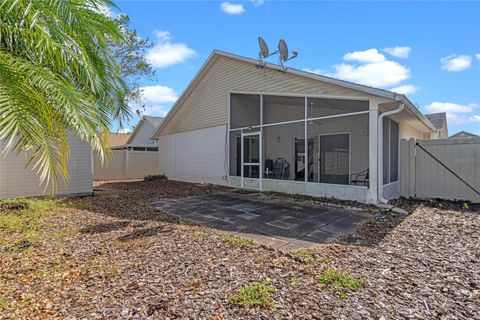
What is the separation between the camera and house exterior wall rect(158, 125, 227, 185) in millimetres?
12319

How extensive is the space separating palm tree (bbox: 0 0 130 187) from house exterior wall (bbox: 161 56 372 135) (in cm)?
601

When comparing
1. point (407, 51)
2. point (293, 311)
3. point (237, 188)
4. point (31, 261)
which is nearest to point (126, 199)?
point (237, 188)

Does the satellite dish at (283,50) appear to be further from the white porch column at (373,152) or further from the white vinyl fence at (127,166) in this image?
the white vinyl fence at (127,166)

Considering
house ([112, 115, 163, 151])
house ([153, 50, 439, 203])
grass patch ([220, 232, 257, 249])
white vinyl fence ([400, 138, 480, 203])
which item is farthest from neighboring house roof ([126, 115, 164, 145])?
grass patch ([220, 232, 257, 249])

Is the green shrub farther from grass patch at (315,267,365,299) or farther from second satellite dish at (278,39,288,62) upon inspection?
grass patch at (315,267,365,299)

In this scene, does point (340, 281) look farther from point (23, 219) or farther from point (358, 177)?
point (358, 177)

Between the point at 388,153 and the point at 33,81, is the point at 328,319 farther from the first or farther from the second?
the point at 388,153

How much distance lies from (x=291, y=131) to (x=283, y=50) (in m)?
3.02

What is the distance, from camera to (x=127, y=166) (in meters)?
18.1

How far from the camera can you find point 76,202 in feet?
27.4

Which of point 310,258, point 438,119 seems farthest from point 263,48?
point 438,119

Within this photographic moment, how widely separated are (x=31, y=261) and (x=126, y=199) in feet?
17.3

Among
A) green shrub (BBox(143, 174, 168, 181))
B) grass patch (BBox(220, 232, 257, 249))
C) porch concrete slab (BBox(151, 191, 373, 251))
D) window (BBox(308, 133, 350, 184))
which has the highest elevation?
window (BBox(308, 133, 350, 184))

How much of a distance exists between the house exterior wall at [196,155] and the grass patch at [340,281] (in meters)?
8.91
